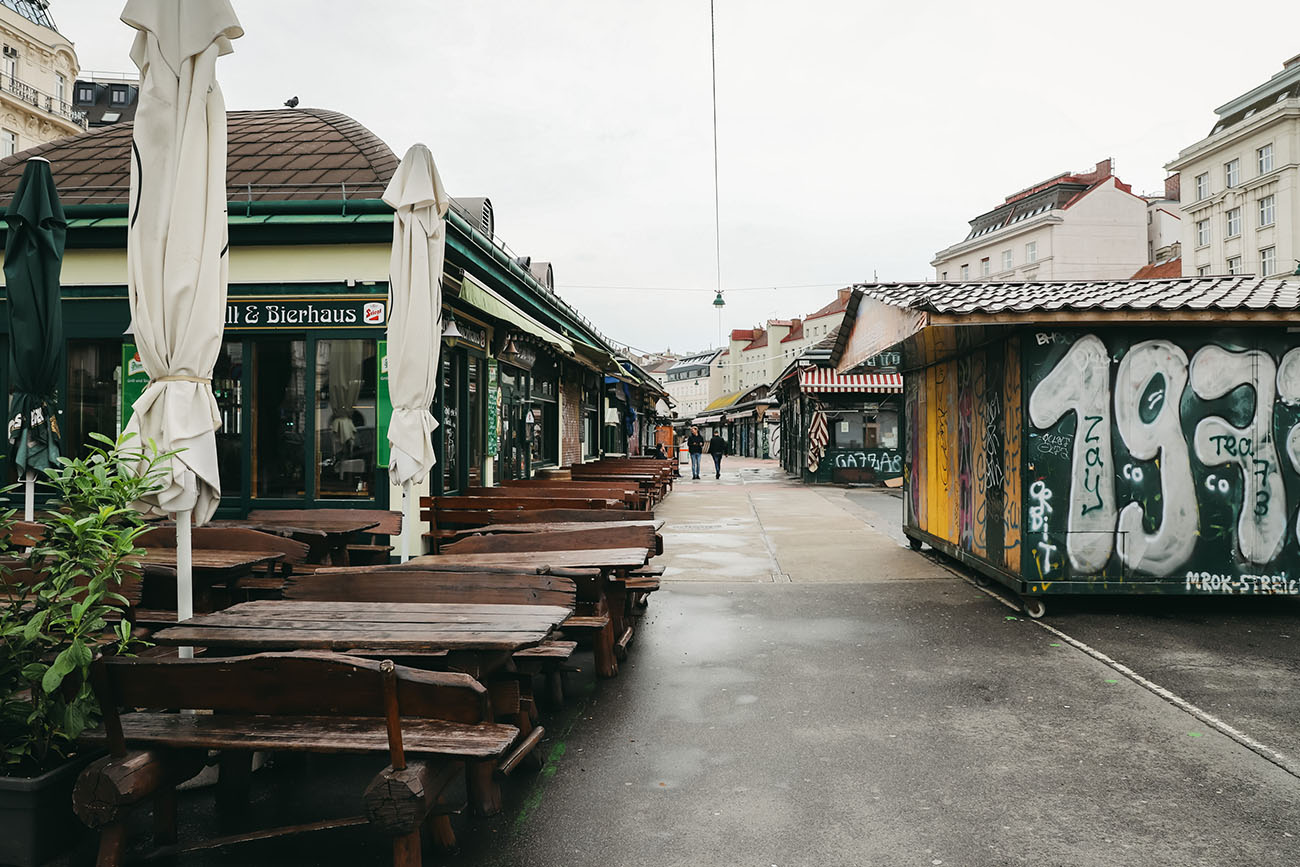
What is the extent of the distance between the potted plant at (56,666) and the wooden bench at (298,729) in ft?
0.84

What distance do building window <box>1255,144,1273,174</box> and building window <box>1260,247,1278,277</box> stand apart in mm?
4060

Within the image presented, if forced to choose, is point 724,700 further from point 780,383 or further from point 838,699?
point 780,383

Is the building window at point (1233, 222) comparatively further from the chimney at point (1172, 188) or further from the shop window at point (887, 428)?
the shop window at point (887, 428)

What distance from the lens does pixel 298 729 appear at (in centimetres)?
291

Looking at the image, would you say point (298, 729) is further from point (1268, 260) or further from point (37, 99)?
point (37, 99)

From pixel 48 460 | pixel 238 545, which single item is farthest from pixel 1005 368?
pixel 48 460

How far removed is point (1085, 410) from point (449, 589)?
18.5ft

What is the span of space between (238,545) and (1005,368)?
6.42 meters

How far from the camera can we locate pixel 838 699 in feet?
16.5

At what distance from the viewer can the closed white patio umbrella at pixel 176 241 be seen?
149 inches

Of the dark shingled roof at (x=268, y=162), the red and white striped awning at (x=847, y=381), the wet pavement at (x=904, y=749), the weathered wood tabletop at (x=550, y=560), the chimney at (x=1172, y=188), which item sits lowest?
the wet pavement at (x=904, y=749)

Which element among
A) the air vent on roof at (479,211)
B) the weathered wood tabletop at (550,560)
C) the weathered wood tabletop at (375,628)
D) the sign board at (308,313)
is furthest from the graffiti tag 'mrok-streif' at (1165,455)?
the air vent on roof at (479,211)

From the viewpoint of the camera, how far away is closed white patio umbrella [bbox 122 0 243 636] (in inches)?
149

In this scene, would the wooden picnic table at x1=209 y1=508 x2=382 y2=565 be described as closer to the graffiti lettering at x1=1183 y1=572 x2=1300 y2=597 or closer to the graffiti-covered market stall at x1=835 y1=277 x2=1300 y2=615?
the graffiti-covered market stall at x1=835 y1=277 x2=1300 y2=615
